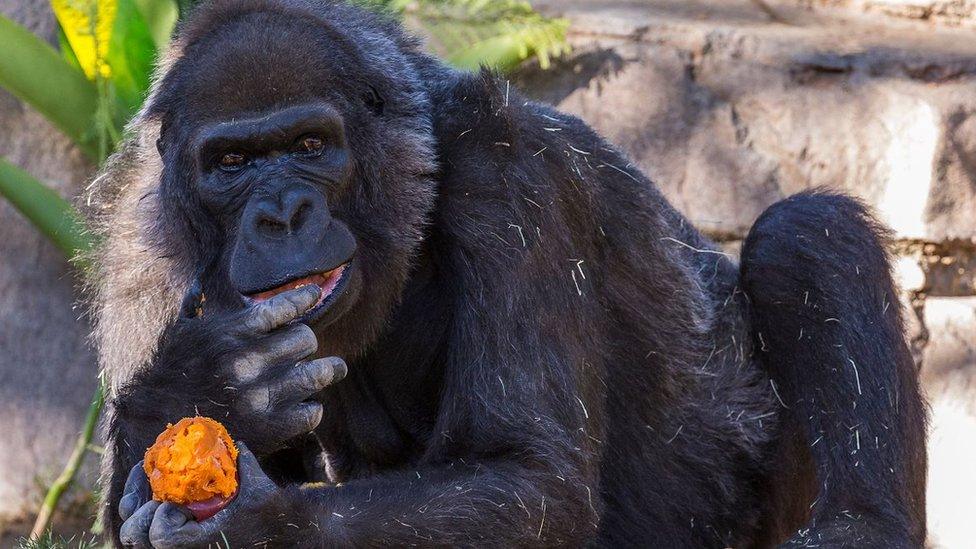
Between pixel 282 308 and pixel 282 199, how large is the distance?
36 centimetres

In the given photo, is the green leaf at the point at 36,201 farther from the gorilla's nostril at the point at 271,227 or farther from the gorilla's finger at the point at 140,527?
the gorilla's finger at the point at 140,527

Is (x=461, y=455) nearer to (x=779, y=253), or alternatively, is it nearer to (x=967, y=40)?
(x=779, y=253)

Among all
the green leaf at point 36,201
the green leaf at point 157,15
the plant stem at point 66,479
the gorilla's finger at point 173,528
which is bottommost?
the plant stem at point 66,479

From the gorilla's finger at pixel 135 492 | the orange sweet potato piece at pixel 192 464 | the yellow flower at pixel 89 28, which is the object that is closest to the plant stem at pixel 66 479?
the yellow flower at pixel 89 28

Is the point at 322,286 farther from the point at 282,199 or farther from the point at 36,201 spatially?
the point at 36,201

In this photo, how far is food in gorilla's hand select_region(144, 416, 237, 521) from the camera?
3607 millimetres

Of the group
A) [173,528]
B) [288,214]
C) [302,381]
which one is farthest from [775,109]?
[173,528]

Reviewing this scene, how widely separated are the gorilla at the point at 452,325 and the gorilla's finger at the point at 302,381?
0.01 meters

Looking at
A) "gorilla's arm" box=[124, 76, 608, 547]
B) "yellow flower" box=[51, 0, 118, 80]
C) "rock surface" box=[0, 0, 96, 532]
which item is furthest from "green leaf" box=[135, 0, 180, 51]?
"gorilla's arm" box=[124, 76, 608, 547]

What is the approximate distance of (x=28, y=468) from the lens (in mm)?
7660

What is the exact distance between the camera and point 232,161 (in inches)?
170

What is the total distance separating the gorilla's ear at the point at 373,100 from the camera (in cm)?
459

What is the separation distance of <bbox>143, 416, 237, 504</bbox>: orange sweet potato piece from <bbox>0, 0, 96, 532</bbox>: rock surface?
4.06 meters

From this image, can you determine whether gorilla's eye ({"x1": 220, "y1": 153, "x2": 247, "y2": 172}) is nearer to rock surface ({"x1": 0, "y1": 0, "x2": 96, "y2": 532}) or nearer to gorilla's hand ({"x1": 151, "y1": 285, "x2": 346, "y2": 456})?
gorilla's hand ({"x1": 151, "y1": 285, "x2": 346, "y2": 456})
